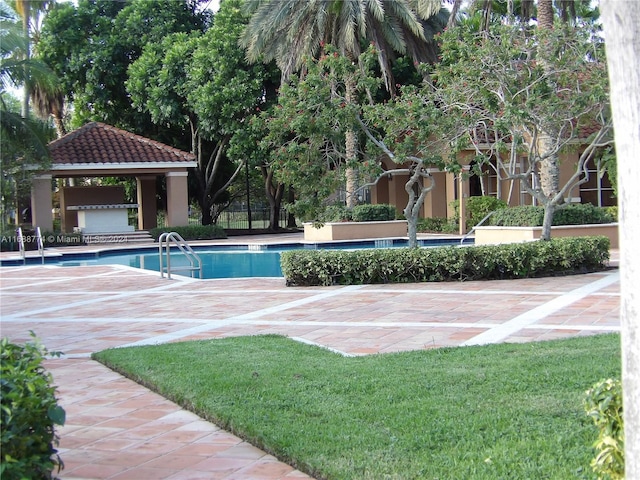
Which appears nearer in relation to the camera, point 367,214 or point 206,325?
point 206,325

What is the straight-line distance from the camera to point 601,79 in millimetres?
14102

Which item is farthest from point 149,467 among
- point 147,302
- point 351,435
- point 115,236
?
point 115,236

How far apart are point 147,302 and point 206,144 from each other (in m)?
24.1

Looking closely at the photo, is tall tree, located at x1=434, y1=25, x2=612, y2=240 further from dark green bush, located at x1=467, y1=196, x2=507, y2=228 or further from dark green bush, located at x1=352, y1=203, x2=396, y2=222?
dark green bush, located at x1=352, y1=203, x2=396, y2=222

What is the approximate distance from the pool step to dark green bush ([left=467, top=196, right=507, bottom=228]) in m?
12.7

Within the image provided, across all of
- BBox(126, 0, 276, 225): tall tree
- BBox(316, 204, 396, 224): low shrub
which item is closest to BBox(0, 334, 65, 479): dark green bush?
BBox(316, 204, 396, 224): low shrub

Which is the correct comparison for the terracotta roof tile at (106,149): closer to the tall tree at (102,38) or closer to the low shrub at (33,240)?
the tall tree at (102,38)

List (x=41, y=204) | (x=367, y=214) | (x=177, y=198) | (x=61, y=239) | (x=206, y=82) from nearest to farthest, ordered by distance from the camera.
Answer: (x=367, y=214) < (x=61, y=239) < (x=41, y=204) < (x=206, y=82) < (x=177, y=198)

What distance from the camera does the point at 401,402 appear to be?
18.1 feet

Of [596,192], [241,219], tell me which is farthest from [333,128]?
[241,219]

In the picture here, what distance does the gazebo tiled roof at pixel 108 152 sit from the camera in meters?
29.8

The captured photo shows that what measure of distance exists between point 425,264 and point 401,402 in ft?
28.2

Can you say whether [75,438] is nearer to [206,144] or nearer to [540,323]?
[540,323]

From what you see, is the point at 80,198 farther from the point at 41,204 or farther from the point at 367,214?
the point at 367,214
